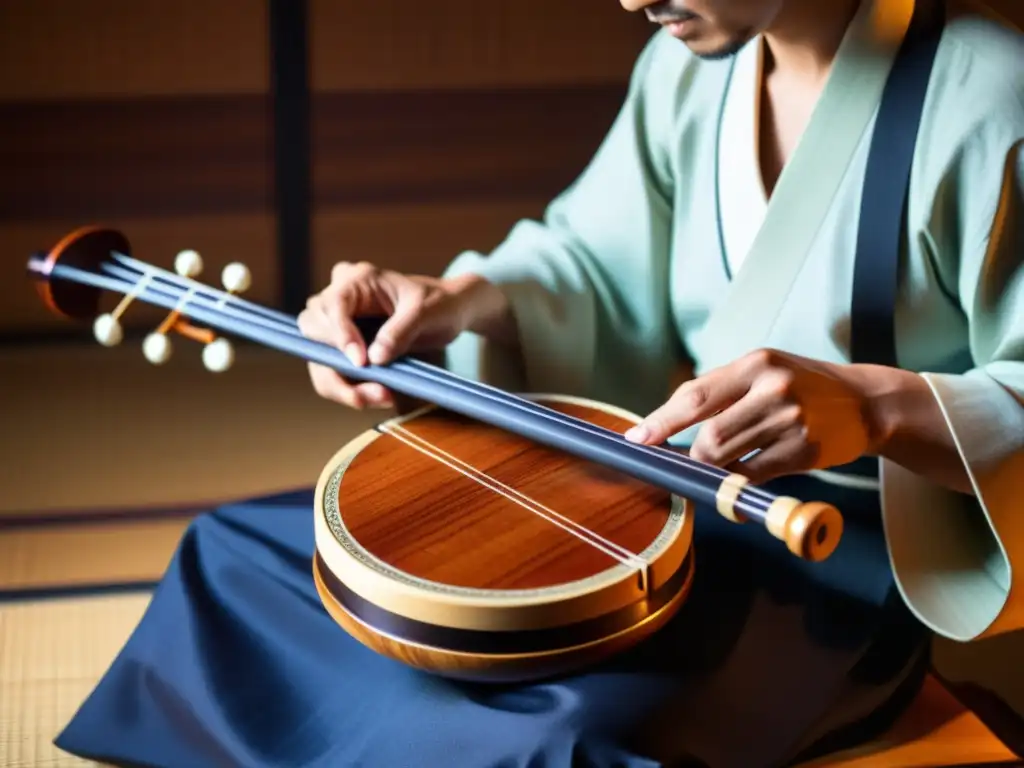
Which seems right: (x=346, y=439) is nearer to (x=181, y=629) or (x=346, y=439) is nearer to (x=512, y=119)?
(x=512, y=119)

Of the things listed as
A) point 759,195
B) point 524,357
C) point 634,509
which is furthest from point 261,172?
point 634,509

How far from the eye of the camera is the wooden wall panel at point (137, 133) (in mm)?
2830

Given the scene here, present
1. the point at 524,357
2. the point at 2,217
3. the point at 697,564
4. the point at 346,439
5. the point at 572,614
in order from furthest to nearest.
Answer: the point at 2,217 → the point at 346,439 → the point at 524,357 → the point at 697,564 → the point at 572,614

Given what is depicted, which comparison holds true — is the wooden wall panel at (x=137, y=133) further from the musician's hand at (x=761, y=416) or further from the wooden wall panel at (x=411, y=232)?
the musician's hand at (x=761, y=416)

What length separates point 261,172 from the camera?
2990 millimetres

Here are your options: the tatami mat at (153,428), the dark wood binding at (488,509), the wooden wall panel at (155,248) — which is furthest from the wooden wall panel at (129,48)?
the dark wood binding at (488,509)

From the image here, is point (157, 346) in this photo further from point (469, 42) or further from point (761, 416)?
point (469, 42)

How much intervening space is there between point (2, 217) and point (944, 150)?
2307 millimetres

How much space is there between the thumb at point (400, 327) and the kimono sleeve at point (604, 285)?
5.5 inches

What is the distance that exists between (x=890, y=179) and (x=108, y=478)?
1597 mm

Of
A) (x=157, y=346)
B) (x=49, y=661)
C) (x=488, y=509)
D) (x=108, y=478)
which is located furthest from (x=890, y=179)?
(x=108, y=478)

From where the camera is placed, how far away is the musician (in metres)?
1.15

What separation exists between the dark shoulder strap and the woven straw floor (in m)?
0.71

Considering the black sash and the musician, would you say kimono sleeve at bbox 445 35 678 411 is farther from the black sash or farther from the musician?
the black sash
